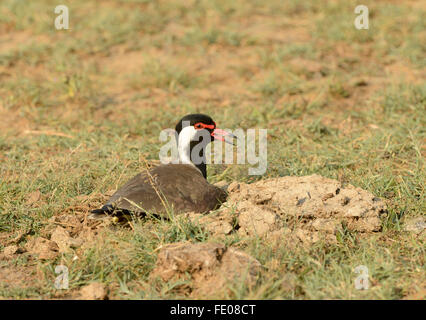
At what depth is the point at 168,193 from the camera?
4.38 m

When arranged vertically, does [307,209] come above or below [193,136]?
below

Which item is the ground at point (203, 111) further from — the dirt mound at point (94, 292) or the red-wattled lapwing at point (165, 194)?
the red-wattled lapwing at point (165, 194)

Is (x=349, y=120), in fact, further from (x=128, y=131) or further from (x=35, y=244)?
(x=35, y=244)

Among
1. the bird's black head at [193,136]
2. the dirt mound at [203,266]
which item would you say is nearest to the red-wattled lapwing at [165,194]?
the bird's black head at [193,136]

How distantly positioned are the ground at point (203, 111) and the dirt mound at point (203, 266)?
73 millimetres

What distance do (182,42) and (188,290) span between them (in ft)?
18.6

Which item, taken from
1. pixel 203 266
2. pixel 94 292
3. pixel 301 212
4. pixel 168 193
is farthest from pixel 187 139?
pixel 94 292

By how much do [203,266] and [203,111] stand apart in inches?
140

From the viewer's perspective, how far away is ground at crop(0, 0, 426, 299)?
3.77 m

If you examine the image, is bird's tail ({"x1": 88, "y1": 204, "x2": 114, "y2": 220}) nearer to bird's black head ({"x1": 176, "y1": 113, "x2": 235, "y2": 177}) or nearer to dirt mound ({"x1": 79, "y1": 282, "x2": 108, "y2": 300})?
dirt mound ({"x1": 79, "y1": 282, "x2": 108, "y2": 300})

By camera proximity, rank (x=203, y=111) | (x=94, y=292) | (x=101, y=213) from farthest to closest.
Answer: (x=203, y=111) → (x=101, y=213) → (x=94, y=292)

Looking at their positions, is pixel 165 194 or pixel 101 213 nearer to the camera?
pixel 101 213

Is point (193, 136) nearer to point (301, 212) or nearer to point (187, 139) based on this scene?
point (187, 139)

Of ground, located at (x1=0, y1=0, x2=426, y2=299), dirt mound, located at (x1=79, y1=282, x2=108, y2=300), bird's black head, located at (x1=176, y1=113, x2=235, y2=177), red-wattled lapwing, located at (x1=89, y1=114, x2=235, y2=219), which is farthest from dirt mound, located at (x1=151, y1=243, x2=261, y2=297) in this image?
bird's black head, located at (x1=176, y1=113, x2=235, y2=177)
